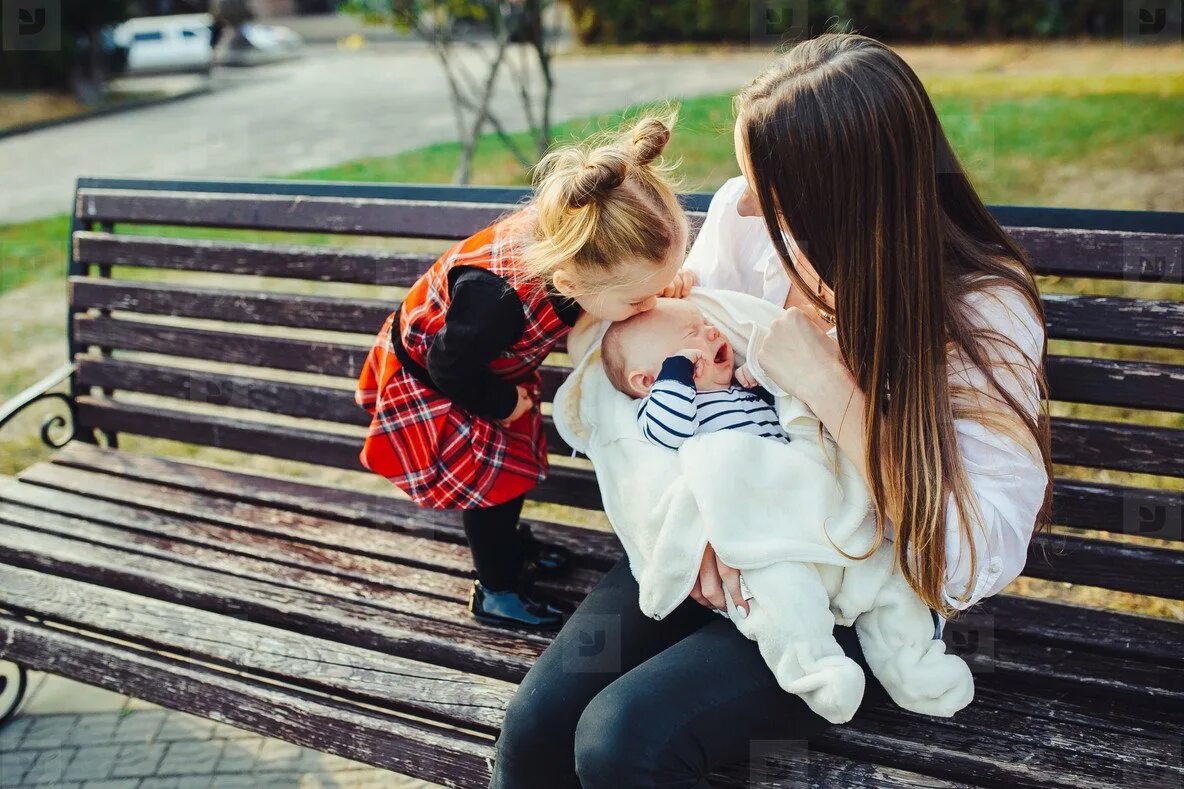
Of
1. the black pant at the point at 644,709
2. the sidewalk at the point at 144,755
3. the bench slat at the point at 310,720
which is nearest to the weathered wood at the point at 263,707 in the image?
the bench slat at the point at 310,720

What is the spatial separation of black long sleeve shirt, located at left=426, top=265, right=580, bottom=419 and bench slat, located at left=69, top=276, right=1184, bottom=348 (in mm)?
772

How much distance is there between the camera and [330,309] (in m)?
3.02

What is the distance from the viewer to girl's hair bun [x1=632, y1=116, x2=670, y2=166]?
206cm

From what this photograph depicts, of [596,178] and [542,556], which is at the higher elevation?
[596,178]

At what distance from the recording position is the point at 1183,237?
224 cm

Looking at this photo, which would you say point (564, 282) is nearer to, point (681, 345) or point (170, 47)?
point (681, 345)

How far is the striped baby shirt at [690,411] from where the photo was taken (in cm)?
200

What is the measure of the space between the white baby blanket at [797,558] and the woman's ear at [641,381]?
0.14 m

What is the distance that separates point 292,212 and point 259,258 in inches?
A: 6.8

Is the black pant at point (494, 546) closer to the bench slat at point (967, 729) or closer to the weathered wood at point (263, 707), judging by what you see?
the weathered wood at point (263, 707)

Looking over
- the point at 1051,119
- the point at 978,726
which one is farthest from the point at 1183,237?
the point at 1051,119

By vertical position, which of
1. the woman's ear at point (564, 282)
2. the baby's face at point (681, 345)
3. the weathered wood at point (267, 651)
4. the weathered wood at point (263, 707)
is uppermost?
the woman's ear at point (564, 282)

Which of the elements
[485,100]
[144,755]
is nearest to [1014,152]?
[485,100]

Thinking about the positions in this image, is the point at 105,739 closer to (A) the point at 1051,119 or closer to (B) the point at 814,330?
(B) the point at 814,330
